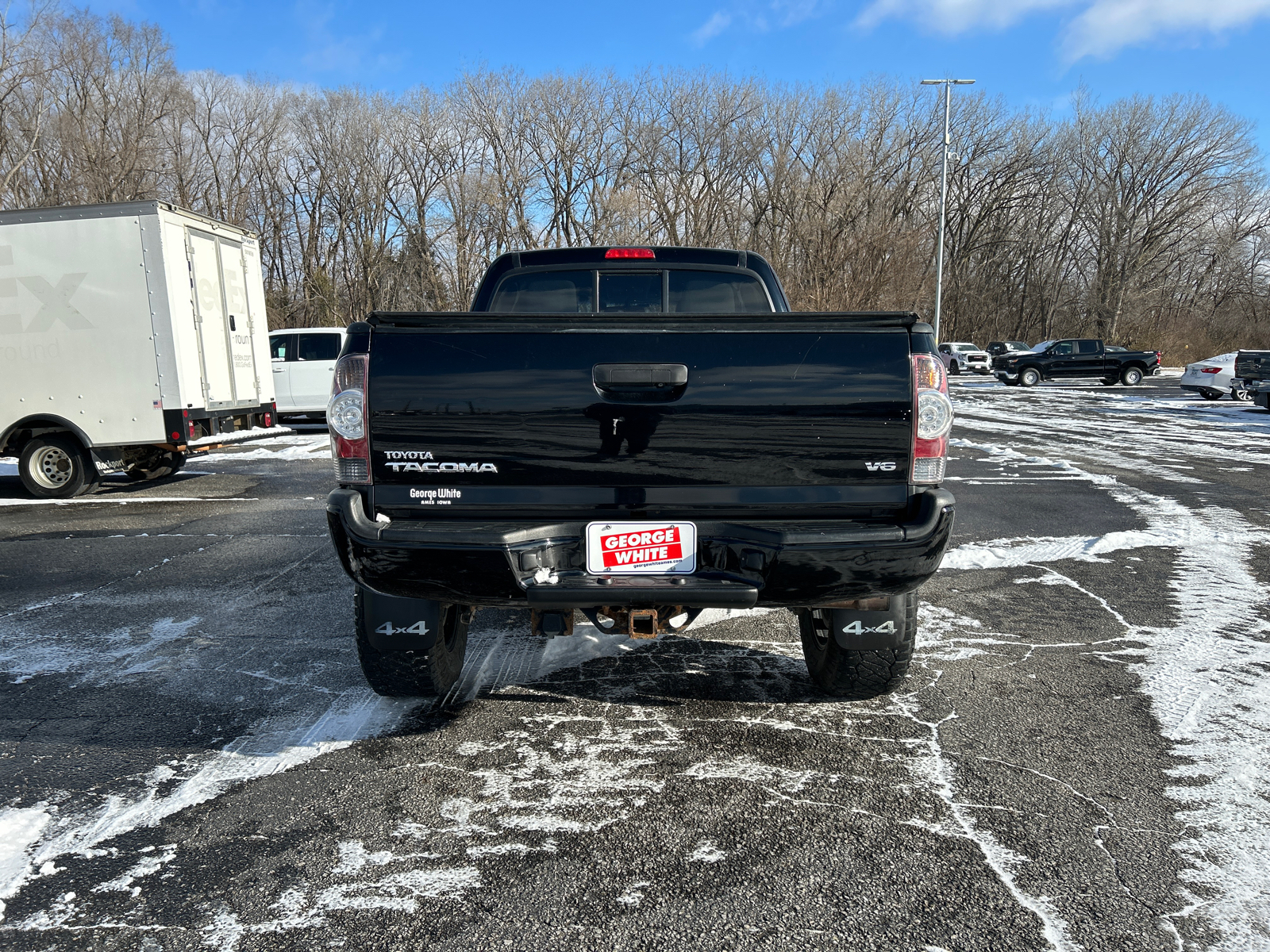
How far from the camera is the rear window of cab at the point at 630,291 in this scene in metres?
4.39

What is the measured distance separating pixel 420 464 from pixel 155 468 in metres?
10.00

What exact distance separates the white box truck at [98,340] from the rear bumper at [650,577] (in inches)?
305

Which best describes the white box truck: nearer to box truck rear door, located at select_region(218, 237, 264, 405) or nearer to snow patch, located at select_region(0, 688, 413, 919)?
box truck rear door, located at select_region(218, 237, 264, 405)

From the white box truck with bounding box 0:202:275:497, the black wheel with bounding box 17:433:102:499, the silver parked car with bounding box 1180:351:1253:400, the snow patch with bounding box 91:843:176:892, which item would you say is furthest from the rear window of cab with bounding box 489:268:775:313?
the silver parked car with bounding box 1180:351:1253:400

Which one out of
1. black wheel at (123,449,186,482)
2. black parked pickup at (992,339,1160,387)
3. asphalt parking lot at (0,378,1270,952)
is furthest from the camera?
black parked pickup at (992,339,1160,387)

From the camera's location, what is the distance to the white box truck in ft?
29.4

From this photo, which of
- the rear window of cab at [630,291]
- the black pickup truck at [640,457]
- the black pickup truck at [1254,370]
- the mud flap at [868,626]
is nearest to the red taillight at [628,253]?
the rear window of cab at [630,291]

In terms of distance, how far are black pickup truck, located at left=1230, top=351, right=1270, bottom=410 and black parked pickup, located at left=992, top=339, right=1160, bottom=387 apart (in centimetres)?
1047

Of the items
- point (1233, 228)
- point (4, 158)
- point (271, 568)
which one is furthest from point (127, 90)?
point (1233, 228)

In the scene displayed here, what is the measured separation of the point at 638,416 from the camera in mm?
2811

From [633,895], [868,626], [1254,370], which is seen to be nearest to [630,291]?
[868,626]

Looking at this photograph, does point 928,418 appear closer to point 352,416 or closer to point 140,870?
point 352,416

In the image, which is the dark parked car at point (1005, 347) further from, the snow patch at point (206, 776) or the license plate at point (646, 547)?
the snow patch at point (206, 776)

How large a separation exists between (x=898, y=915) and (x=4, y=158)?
45.3 m
